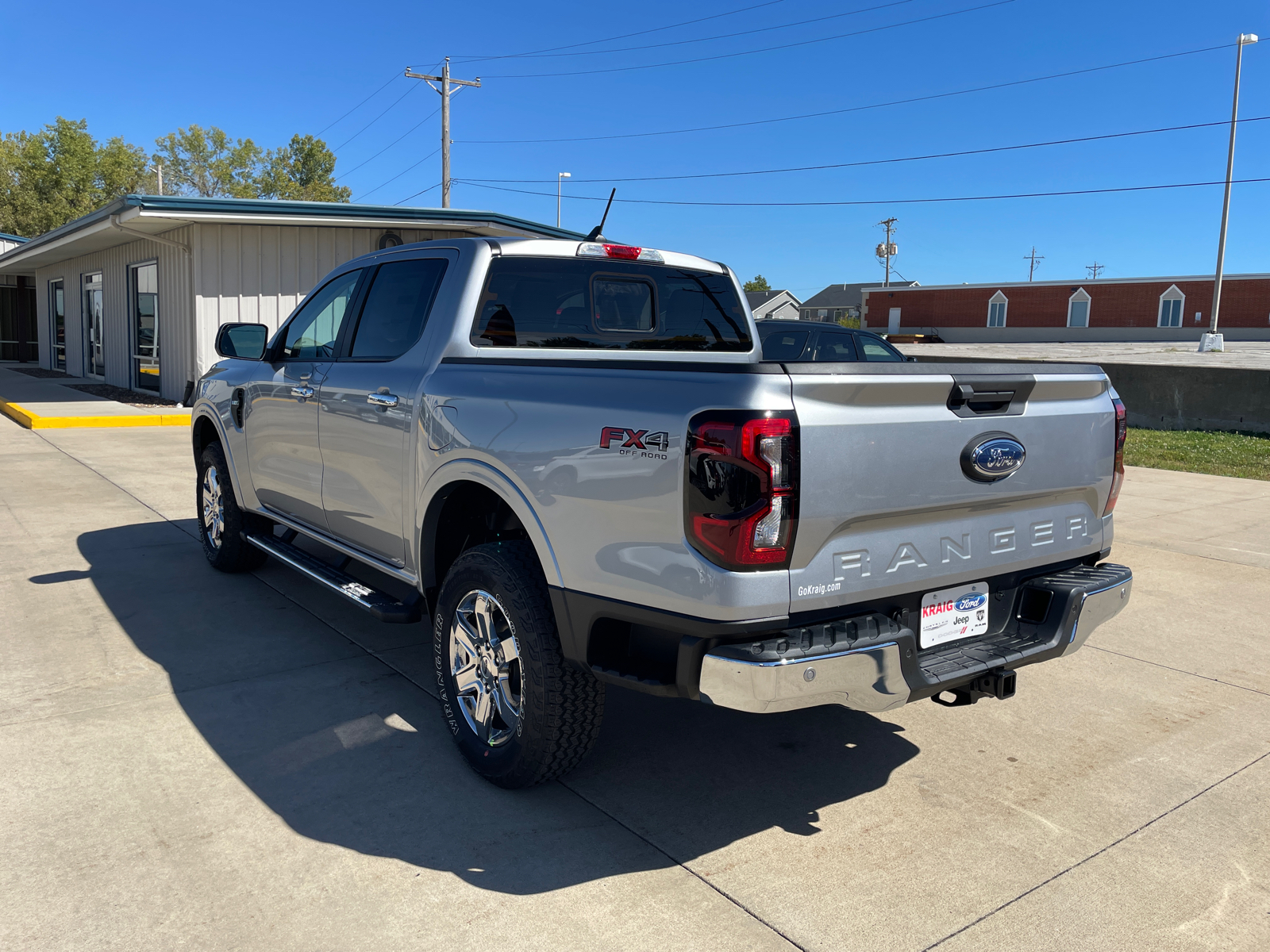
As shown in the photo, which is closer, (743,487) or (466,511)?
(743,487)

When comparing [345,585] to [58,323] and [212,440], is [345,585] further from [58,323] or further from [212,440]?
[58,323]

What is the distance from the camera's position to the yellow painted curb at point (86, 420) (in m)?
14.5

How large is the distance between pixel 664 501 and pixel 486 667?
1171 millimetres

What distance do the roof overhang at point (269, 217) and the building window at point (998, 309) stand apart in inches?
2016

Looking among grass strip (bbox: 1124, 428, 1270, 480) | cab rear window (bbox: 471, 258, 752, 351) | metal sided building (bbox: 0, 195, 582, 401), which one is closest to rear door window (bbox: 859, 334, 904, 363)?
grass strip (bbox: 1124, 428, 1270, 480)

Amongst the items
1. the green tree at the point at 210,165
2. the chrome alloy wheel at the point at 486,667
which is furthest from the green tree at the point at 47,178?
the chrome alloy wheel at the point at 486,667

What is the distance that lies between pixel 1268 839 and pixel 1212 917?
651mm

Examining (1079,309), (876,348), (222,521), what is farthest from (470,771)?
(1079,309)

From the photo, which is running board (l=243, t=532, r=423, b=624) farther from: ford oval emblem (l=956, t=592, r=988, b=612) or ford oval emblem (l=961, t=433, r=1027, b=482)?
ford oval emblem (l=961, t=433, r=1027, b=482)

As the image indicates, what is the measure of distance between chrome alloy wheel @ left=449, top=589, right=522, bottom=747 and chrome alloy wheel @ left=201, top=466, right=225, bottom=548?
316 centimetres

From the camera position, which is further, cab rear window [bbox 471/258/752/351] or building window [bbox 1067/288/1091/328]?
building window [bbox 1067/288/1091/328]

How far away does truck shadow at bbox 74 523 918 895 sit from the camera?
314 centimetres

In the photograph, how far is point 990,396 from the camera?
308 cm

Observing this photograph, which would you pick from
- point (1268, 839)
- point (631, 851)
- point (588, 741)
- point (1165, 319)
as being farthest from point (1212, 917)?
point (1165, 319)
